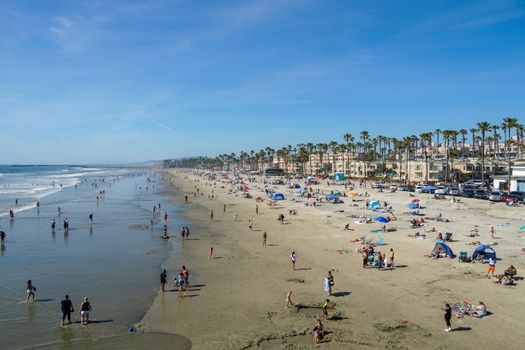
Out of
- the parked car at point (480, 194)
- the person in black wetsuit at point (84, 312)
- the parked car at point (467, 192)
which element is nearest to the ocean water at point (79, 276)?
the person in black wetsuit at point (84, 312)

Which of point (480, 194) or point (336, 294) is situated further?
point (480, 194)

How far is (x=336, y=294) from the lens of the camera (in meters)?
18.0

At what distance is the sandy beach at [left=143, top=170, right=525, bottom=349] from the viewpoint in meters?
13.8

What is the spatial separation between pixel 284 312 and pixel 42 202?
2103 inches

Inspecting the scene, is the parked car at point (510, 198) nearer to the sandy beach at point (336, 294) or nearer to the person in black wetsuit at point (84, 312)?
the sandy beach at point (336, 294)

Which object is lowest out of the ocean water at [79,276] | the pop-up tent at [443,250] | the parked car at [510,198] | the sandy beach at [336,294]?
the sandy beach at [336,294]

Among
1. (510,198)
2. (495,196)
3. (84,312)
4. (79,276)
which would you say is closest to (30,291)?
(79,276)

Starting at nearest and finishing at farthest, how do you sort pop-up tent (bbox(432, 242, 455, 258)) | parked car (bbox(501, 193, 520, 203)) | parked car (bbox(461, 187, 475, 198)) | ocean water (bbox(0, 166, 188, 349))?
ocean water (bbox(0, 166, 188, 349)) → pop-up tent (bbox(432, 242, 455, 258)) → parked car (bbox(501, 193, 520, 203)) → parked car (bbox(461, 187, 475, 198))

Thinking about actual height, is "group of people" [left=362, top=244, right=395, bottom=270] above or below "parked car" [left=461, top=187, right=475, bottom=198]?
below

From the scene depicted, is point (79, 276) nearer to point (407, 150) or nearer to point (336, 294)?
point (336, 294)

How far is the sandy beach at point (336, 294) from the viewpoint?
1376 centimetres

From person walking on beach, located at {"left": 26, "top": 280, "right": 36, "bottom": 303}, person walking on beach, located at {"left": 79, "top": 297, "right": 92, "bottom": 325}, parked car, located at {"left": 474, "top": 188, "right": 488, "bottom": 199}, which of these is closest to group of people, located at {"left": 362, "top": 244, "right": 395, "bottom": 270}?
person walking on beach, located at {"left": 79, "top": 297, "right": 92, "bottom": 325}

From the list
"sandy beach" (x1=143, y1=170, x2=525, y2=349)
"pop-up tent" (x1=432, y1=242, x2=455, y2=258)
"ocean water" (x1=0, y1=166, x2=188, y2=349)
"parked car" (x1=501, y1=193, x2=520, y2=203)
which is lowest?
"sandy beach" (x1=143, y1=170, x2=525, y2=349)

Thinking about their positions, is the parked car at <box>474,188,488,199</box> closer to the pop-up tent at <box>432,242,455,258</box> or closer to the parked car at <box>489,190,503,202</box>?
the parked car at <box>489,190,503,202</box>
